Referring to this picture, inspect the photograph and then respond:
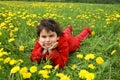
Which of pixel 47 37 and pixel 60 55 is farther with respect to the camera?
pixel 60 55

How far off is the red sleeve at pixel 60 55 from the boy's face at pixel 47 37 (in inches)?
4.5

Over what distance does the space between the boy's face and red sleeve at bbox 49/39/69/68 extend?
11cm

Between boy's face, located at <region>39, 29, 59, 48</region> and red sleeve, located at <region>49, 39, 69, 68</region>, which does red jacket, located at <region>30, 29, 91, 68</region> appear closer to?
red sleeve, located at <region>49, 39, 69, 68</region>

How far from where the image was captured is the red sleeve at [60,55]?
10.3 ft

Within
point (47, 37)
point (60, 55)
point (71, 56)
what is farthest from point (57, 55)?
point (71, 56)

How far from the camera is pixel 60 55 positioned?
10.7 ft

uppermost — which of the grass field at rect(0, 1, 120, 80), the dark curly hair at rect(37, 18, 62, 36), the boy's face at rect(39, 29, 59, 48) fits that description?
the dark curly hair at rect(37, 18, 62, 36)

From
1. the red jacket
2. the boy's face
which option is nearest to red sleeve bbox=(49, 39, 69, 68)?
the red jacket

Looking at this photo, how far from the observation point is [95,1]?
83.6 ft

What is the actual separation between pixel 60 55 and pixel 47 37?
29 cm

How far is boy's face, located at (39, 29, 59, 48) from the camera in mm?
3145

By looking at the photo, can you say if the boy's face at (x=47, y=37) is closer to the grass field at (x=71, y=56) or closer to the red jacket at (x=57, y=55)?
the red jacket at (x=57, y=55)

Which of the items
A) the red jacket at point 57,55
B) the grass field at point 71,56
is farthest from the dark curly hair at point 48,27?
the grass field at point 71,56

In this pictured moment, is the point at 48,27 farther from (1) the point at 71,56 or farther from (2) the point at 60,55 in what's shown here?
(1) the point at 71,56
